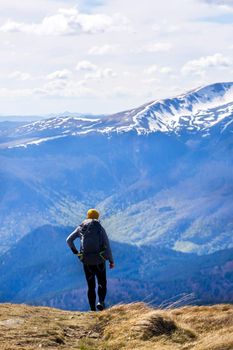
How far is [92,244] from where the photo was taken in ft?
84.5

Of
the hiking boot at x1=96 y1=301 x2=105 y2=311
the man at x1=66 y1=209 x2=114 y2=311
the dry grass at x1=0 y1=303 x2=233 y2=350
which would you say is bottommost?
the hiking boot at x1=96 y1=301 x2=105 y2=311

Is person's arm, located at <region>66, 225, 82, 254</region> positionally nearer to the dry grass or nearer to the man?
the man

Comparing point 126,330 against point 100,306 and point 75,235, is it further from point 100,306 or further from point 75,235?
point 75,235

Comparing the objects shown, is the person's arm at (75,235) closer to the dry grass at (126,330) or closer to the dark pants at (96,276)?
the dark pants at (96,276)

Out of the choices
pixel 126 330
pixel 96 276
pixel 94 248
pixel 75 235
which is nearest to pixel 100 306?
pixel 96 276

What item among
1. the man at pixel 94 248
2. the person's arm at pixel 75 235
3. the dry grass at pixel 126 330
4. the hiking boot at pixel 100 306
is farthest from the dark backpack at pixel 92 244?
the dry grass at pixel 126 330

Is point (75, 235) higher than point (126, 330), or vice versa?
point (75, 235)

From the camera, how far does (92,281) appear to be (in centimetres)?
2677

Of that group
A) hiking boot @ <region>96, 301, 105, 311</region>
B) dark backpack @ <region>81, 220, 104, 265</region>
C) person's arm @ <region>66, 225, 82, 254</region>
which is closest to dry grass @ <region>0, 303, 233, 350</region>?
hiking boot @ <region>96, 301, 105, 311</region>

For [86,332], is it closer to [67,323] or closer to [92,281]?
[67,323]

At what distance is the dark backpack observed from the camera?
25750mm

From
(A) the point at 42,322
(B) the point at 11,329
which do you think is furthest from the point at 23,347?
(A) the point at 42,322

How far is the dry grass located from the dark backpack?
3.23 metres

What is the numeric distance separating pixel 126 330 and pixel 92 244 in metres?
7.22
